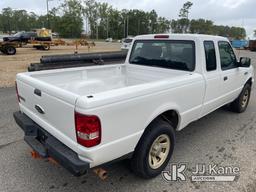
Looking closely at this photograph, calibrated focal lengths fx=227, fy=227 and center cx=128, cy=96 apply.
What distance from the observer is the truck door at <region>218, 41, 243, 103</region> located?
165 inches

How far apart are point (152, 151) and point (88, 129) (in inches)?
46.4

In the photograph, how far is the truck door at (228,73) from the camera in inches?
165

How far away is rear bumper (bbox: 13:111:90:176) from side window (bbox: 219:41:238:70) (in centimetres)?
314

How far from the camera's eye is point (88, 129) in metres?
2.13

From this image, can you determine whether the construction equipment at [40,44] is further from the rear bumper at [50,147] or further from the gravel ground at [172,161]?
the rear bumper at [50,147]

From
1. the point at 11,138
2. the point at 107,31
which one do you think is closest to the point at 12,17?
the point at 107,31

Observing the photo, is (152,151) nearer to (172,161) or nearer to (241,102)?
(172,161)

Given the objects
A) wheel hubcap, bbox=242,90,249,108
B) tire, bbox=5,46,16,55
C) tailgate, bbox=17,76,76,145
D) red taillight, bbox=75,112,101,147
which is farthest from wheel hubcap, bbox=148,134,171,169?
tire, bbox=5,46,16,55

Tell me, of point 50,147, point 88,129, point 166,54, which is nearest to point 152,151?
point 88,129

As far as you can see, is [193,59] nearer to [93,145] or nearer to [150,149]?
[150,149]

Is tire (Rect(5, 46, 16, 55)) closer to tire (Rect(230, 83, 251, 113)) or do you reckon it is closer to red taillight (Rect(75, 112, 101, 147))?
tire (Rect(230, 83, 251, 113))

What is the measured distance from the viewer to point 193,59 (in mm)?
3627

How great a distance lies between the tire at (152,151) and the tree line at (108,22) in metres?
82.5

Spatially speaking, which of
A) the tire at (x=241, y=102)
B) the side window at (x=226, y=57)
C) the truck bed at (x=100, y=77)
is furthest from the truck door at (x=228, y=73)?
the truck bed at (x=100, y=77)
